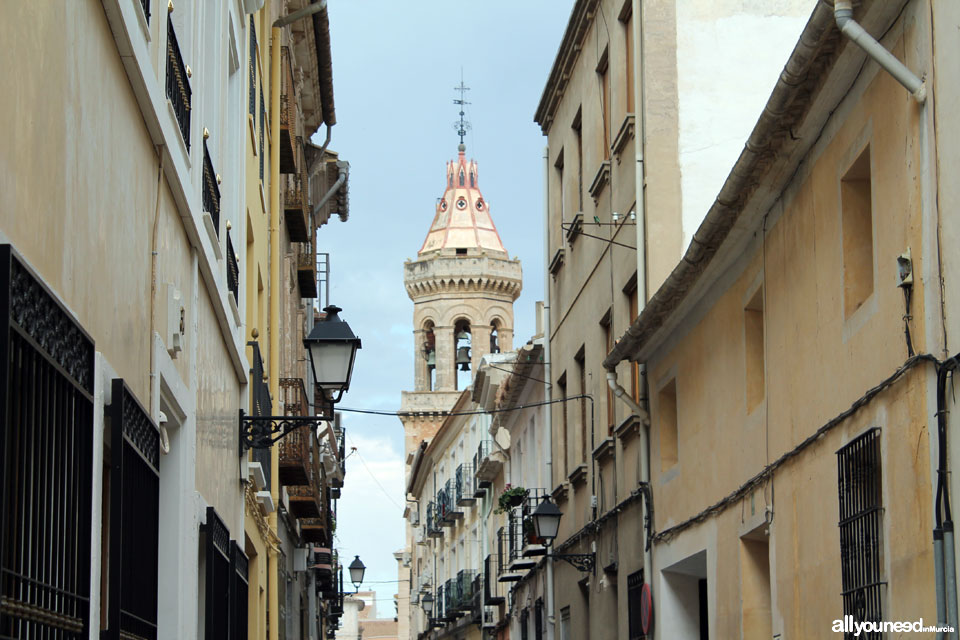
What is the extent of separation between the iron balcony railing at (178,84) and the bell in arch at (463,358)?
Answer: 62421mm

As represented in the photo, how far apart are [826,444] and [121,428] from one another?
212 inches

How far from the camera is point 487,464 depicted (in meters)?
35.2

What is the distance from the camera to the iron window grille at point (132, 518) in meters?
5.45

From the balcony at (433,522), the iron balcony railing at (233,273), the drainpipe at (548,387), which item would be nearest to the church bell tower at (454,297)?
the balcony at (433,522)

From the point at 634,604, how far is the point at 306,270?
11.1 m

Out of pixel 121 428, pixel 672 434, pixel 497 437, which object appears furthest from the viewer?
pixel 497 437

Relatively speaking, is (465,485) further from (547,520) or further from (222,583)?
(222,583)

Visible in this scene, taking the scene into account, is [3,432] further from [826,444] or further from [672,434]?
[672,434]

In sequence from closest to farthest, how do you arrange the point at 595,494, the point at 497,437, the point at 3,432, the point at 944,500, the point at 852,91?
the point at 3,432, the point at 944,500, the point at 852,91, the point at 595,494, the point at 497,437

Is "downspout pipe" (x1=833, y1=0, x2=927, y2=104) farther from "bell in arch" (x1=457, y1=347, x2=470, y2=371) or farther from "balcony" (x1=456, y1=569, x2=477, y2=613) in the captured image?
"bell in arch" (x1=457, y1=347, x2=470, y2=371)

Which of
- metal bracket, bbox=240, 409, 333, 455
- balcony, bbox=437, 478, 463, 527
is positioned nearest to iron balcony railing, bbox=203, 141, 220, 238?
metal bracket, bbox=240, 409, 333, 455

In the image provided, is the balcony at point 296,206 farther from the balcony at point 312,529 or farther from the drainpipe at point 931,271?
the drainpipe at point 931,271

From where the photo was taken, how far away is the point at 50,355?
4.44 metres

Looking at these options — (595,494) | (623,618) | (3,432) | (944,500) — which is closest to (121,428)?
(3,432)
